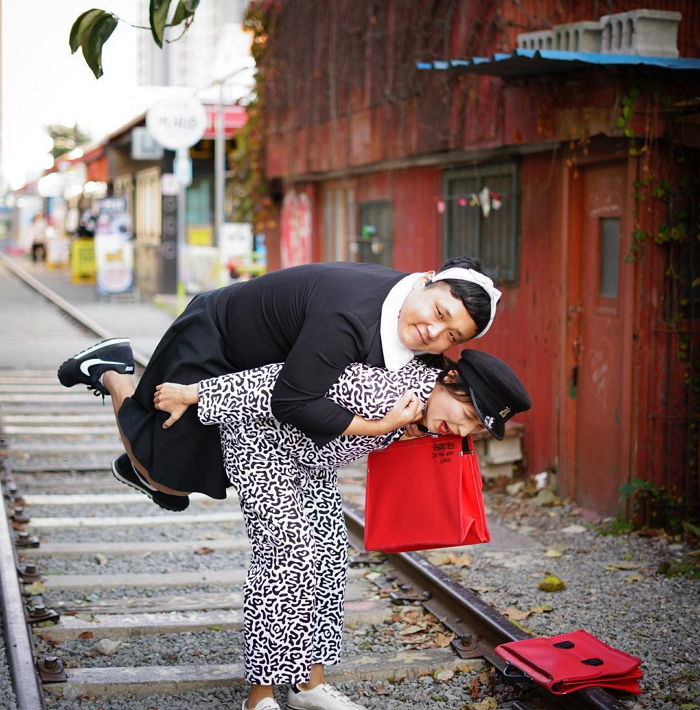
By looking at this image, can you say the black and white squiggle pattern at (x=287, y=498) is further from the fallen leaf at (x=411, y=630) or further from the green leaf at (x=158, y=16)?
the green leaf at (x=158, y=16)

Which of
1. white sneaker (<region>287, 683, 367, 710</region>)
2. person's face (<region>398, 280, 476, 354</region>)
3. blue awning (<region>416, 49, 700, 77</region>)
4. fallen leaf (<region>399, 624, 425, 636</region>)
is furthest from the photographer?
blue awning (<region>416, 49, 700, 77</region>)

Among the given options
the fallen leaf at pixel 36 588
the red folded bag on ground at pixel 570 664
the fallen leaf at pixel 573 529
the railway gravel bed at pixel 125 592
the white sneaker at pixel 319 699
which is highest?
the red folded bag on ground at pixel 570 664

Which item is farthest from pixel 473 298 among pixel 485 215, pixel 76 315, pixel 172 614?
pixel 76 315

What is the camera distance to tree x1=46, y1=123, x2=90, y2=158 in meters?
65.4

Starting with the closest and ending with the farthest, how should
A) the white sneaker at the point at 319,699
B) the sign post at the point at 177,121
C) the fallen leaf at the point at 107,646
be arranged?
the white sneaker at the point at 319,699, the fallen leaf at the point at 107,646, the sign post at the point at 177,121

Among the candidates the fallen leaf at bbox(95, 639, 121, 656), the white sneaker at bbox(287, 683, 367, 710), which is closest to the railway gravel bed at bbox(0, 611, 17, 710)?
the fallen leaf at bbox(95, 639, 121, 656)

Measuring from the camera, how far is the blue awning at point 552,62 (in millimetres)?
6609

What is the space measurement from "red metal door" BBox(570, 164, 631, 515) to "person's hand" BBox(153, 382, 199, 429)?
415 centimetres

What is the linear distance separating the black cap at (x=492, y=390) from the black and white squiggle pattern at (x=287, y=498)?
154mm

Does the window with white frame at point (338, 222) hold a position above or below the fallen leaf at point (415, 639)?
above

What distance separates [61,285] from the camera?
3173 centimetres

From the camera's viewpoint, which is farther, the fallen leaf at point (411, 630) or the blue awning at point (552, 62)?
the blue awning at point (552, 62)

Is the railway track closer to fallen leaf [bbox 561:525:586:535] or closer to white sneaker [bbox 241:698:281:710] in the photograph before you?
white sneaker [bbox 241:698:281:710]

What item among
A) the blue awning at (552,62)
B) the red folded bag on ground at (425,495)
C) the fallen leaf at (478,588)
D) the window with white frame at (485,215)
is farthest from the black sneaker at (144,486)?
the window with white frame at (485,215)
